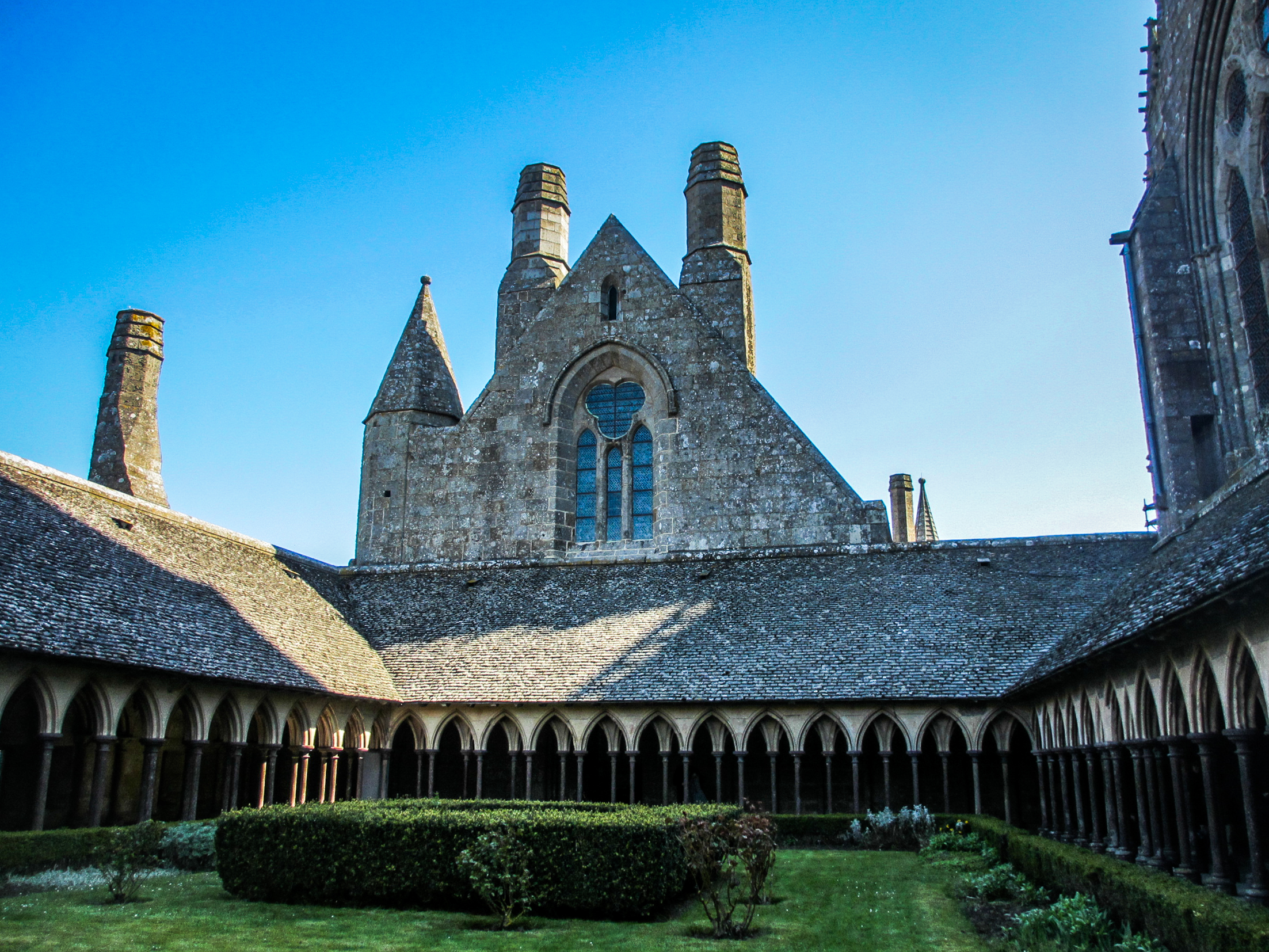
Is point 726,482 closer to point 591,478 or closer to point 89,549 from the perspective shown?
point 591,478

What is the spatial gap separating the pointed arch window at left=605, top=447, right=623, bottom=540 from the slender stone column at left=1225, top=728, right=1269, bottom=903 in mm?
21690

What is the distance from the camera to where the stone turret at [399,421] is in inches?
1267

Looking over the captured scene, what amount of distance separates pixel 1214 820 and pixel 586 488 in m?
22.4

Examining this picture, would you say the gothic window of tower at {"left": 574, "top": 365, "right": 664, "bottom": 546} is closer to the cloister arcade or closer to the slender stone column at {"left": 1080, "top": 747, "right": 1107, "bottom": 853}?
the cloister arcade

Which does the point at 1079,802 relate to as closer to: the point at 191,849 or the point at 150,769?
the point at 191,849

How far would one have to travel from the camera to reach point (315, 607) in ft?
84.0

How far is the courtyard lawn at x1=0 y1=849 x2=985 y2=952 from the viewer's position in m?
11.1

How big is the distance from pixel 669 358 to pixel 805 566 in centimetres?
783

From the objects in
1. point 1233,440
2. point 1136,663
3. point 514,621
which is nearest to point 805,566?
point 514,621

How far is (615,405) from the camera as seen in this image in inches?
1268

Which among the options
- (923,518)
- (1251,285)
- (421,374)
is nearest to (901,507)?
(923,518)

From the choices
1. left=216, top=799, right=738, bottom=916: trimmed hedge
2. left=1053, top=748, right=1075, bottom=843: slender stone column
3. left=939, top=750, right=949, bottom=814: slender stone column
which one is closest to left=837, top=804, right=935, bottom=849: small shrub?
left=939, top=750, right=949, bottom=814: slender stone column

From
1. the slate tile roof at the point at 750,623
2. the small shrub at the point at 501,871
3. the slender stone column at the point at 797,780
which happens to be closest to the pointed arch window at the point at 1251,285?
the slate tile roof at the point at 750,623

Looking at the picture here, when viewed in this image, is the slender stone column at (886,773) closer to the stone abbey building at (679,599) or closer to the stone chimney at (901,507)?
the stone abbey building at (679,599)
